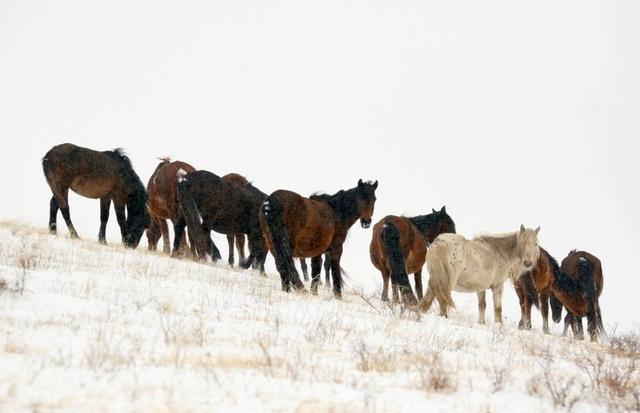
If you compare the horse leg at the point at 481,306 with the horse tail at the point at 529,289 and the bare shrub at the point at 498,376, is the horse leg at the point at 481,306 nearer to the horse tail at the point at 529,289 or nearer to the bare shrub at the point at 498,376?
the horse tail at the point at 529,289

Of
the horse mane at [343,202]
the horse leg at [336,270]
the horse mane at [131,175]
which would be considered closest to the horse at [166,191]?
the horse mane at [131,175]

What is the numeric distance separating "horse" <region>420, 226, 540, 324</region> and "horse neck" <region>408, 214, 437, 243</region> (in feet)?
10.5

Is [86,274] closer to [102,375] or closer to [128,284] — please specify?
[128,284]

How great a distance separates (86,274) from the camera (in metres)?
7.59

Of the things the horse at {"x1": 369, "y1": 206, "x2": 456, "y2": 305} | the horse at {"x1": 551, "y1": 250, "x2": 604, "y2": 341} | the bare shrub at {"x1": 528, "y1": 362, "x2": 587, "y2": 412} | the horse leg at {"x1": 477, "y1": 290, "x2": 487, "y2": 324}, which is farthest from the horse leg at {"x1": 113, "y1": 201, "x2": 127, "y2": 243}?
the bare shrub at {"x1": 528, "y1": 362, "x2": 587, "y2": 412}

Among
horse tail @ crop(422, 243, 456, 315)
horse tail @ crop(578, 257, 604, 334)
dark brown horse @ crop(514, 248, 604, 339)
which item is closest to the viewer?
horse tail @ crop(422, 243, 456, 315)

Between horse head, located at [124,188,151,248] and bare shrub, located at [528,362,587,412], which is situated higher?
horse head, located at [124,188,151,248]

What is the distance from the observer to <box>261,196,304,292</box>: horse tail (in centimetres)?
1030

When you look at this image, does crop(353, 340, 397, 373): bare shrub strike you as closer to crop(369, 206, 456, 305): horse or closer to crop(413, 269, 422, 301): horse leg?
crop(369, 206, 456, 305): horse

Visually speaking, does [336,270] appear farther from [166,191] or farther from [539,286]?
[539,286]

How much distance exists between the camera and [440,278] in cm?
1026

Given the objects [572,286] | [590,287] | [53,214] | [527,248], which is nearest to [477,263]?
Result: [527,248]

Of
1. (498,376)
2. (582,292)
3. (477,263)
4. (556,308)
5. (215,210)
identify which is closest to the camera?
(498,376)

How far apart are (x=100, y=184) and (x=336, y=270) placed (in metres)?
6.53
